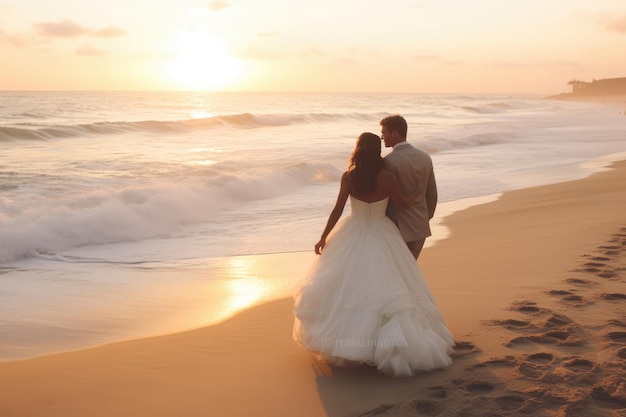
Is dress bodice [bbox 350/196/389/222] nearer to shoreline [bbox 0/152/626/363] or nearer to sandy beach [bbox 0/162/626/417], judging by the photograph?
sandy beach [bbox 0/162/626/417]

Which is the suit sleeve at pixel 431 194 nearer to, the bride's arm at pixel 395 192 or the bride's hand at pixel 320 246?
the bride's arm at pixel 395 192

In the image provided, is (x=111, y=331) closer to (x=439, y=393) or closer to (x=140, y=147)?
(x=439, y=393)

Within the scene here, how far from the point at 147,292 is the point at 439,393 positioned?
4169mm

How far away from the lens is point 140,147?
28047mm

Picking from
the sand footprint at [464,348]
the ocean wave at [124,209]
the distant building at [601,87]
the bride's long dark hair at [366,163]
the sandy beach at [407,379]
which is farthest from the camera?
the distant building at [601,87]

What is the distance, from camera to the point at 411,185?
5125 mm

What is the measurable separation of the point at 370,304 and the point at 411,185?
1029 mm

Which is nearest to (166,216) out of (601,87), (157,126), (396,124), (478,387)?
(396,124)

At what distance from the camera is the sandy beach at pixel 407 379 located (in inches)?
169

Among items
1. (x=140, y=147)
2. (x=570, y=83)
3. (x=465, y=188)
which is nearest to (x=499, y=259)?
(x=465, y=188)

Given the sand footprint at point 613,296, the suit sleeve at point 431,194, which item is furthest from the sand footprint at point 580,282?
the suit sleeve at point 431,194

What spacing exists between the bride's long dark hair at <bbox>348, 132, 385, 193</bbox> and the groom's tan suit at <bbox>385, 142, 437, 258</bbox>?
0.23m

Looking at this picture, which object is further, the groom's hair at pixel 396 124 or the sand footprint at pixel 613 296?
the sand footprint at pixel 613 296

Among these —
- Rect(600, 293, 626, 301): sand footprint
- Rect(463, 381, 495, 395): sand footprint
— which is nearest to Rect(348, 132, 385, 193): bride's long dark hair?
Rect(463, 381, 495, 395): sand footprint
